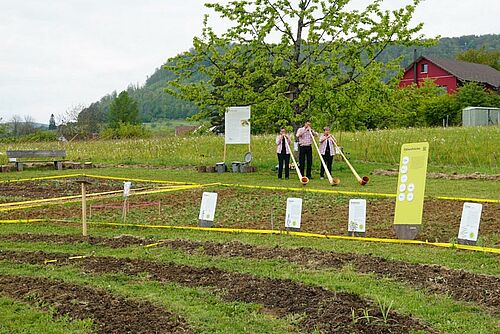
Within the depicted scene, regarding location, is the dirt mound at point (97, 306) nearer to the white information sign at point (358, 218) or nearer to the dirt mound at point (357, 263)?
the dirt mound at point (357, 263)

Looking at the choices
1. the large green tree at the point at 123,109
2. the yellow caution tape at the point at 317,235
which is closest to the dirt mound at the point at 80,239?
the yellow caution tape at the point at 317,235

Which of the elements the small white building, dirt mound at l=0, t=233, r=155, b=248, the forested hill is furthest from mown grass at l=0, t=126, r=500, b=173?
the forested hill

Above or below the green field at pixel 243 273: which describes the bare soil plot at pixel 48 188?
below

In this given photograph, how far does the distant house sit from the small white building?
24350mm

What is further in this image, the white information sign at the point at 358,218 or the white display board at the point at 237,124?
the white display board at the point at 237,124

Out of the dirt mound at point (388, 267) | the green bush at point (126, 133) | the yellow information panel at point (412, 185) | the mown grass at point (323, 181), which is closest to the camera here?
the dirt mound at point (388, 267)

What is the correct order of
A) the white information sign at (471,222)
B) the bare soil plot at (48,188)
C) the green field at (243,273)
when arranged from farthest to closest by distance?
the bare soil plot at (48,188)
the white information sign at (471,222)
the green field at (243,273)

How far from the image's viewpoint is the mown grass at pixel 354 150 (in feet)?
72.2

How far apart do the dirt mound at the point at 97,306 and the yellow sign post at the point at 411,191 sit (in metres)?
4.19

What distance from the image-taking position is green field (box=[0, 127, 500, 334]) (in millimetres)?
5109

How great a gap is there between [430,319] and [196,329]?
6.20ft

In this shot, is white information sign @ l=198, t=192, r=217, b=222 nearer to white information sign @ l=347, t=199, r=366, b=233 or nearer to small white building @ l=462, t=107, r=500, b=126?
white information sign @ l=347, t=199, r=366, b=233

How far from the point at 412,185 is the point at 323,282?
2.98 metres

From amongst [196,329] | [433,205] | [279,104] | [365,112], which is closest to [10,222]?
[196,329]
